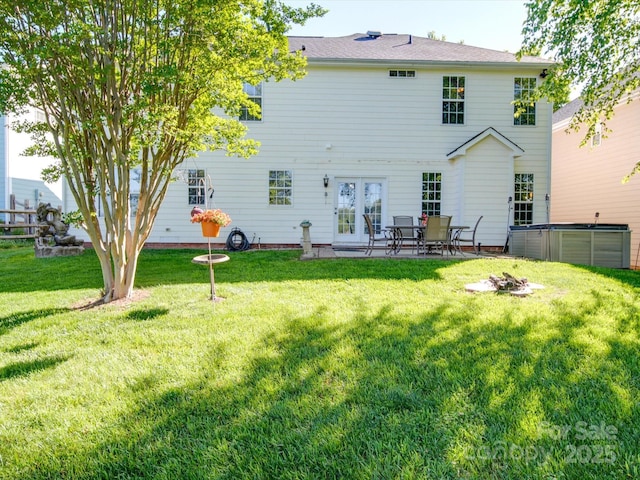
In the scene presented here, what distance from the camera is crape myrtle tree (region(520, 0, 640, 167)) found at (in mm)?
6723

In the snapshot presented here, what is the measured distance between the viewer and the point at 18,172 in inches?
575

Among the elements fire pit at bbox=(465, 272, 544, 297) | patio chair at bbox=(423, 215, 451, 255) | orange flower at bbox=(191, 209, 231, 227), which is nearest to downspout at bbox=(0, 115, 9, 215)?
orange flower at bbox=(191, 209, 231, 227)

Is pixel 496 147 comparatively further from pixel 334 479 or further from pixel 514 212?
pixel 334 479

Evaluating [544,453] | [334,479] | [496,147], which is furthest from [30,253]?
[496,147]

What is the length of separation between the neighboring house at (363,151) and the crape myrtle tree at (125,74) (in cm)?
566

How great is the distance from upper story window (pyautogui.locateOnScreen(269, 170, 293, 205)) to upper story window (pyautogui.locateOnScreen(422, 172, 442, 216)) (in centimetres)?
413

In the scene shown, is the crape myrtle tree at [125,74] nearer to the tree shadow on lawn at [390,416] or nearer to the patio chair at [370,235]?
the tree shadow on lawn at [390,416]

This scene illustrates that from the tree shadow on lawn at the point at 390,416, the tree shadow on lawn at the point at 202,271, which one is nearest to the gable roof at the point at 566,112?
the tree shadow on lawn at the point at 202,271

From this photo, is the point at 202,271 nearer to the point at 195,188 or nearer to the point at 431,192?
the point at 195,188

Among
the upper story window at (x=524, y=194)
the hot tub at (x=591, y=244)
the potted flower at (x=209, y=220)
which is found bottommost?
the hot tub at (x=591, y=244)

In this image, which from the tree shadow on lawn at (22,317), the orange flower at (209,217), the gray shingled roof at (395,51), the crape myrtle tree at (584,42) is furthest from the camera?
the gray shingled roof at (395,51)

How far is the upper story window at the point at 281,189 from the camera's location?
35.2 feet

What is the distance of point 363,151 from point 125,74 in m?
7.43

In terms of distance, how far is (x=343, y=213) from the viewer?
10891 mm
